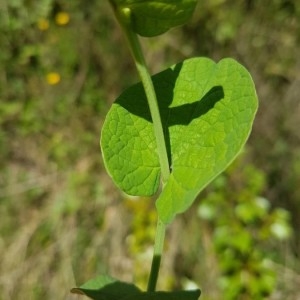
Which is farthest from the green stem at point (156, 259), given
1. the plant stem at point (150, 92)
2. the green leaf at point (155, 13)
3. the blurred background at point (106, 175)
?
the blurred background at point (106, 175)

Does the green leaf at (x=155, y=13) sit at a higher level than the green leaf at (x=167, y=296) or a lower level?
higher

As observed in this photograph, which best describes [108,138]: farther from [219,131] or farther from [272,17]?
[272,17]

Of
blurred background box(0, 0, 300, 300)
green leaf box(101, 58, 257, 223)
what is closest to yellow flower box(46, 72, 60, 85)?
blurred background box(0, 0, 300, 300)

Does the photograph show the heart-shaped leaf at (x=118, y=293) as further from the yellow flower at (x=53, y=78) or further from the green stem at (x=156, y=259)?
the yellow flower at (x=53, y=78)

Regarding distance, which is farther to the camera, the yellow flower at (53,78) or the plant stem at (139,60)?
the yellow flower at (53,78)

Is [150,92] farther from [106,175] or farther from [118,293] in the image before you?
[106,175]

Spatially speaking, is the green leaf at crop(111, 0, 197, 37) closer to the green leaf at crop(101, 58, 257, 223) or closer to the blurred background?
the green leaf at crop(101, 58, 257, 223)
